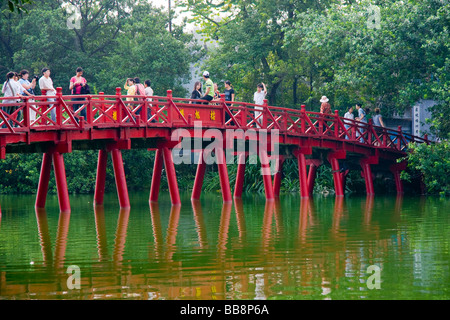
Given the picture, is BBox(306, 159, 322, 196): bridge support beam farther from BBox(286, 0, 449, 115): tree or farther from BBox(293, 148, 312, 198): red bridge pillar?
BBox(286, 0, 449, 115): tree

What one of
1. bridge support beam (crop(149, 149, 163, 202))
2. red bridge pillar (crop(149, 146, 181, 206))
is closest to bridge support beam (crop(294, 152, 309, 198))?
bridge support beam (crop(149, 149, 163, 202))

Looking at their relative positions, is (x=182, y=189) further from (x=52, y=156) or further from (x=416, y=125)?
(x=52, y=156)

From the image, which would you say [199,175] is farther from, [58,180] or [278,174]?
[58,180]

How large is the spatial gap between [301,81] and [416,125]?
339 inches

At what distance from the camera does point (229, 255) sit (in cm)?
1305

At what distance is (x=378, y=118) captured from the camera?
3347 centimetres

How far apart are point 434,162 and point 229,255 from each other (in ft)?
60.9

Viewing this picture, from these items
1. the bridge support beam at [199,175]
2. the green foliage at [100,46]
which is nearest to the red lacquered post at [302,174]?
the bridge support beam at [199,175]

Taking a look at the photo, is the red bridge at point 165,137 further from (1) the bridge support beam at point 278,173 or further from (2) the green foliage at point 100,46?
(2) the green foliage at point 100,46

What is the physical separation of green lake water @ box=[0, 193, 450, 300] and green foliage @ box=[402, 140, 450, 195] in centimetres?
751

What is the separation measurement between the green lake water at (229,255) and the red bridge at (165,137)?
2.27 metres

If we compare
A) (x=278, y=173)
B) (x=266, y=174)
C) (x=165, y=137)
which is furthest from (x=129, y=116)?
(x=278, y=173)

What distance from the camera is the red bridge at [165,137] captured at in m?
21.8

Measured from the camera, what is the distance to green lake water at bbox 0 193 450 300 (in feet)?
33.0
